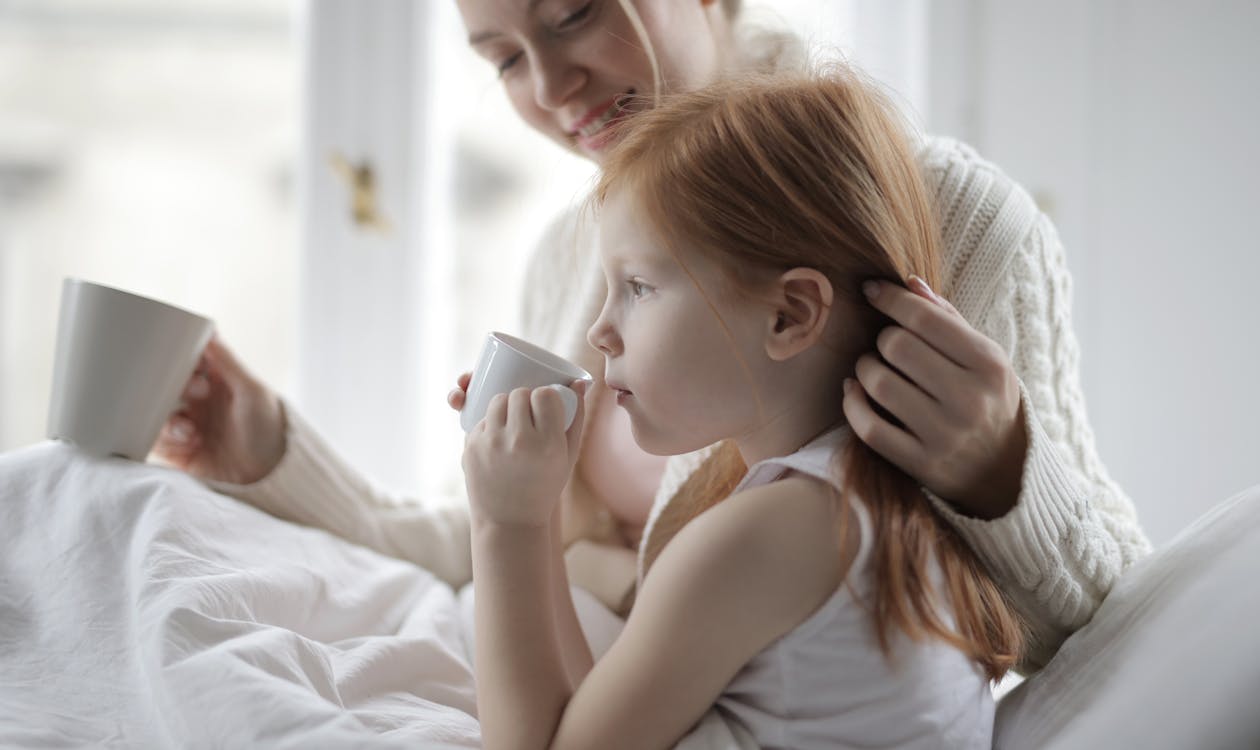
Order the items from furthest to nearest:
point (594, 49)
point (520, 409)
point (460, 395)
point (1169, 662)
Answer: point (594, 49) → point (460, 395) → point (520, 409) → point (1169, 662)

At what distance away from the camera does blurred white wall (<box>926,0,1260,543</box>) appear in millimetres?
1806

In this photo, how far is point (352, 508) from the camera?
3.66 feet

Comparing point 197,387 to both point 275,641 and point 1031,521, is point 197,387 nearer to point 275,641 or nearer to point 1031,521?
point 275,641

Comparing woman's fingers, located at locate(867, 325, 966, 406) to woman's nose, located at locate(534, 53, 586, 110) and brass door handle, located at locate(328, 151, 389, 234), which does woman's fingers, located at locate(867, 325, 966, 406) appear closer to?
woman's nose, located at locate(534, 53, 586, 110)

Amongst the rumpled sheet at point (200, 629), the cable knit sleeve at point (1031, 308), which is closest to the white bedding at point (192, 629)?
the rumpled sheet at point (200, 629)

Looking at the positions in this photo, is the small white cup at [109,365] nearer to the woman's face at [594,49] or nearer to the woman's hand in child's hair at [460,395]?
the woman's hand in child's hair at [460,395]

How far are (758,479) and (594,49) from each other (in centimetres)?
53

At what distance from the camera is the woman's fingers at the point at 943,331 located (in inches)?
25.8

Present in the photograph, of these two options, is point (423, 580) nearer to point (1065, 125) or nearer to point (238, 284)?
point (238, 284)

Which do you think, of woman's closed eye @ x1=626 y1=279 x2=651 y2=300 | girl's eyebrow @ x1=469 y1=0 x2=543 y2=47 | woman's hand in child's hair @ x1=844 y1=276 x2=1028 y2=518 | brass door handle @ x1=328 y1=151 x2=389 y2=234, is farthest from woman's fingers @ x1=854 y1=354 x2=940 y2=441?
brass door handle @ x1=328 y1=151 x2=389 y2=234

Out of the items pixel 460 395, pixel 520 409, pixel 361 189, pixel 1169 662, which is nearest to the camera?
pixel 1169 662

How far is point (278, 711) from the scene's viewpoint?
600 mm

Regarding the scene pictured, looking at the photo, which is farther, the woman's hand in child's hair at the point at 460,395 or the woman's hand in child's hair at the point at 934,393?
the woman's hand in child's hair at the point at 460,395

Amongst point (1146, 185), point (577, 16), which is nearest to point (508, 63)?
point (577, 16)
